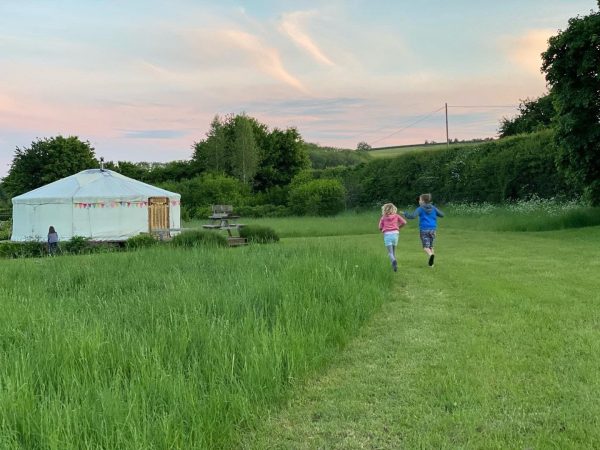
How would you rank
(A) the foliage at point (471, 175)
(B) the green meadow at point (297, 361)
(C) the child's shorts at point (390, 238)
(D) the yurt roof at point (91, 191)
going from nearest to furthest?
1. (B) the green meadow at point (297, 361)
2. (C) the child's shorts at point (390, 238)
3. (D) the yurt roof at point (91, 191)
4. (A) the foliage at point (471, 175)

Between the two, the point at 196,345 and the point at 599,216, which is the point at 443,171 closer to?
the point at 599,216

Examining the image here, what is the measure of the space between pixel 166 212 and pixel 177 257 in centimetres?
1337

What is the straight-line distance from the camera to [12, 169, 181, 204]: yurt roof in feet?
65.4

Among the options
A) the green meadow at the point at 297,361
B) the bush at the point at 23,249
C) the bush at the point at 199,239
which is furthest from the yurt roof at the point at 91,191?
the green meadow at the point at 297,361

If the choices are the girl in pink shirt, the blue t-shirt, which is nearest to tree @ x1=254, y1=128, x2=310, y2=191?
the blue t-shirt

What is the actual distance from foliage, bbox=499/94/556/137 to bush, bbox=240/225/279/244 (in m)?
20.6

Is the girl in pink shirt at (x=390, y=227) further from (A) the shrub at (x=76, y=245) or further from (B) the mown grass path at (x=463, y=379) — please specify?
(A) the shrub at (x=76, y=245)

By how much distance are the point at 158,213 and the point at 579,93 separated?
1595 cm

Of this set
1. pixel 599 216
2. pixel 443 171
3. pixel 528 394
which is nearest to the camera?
pixel 528 394

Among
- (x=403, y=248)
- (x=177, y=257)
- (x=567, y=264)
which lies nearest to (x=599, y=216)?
(x=403, y=248)

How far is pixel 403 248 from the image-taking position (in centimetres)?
1293

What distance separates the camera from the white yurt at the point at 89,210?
19812mm

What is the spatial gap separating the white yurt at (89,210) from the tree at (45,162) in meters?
21.4

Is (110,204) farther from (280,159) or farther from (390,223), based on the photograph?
(280,159)
